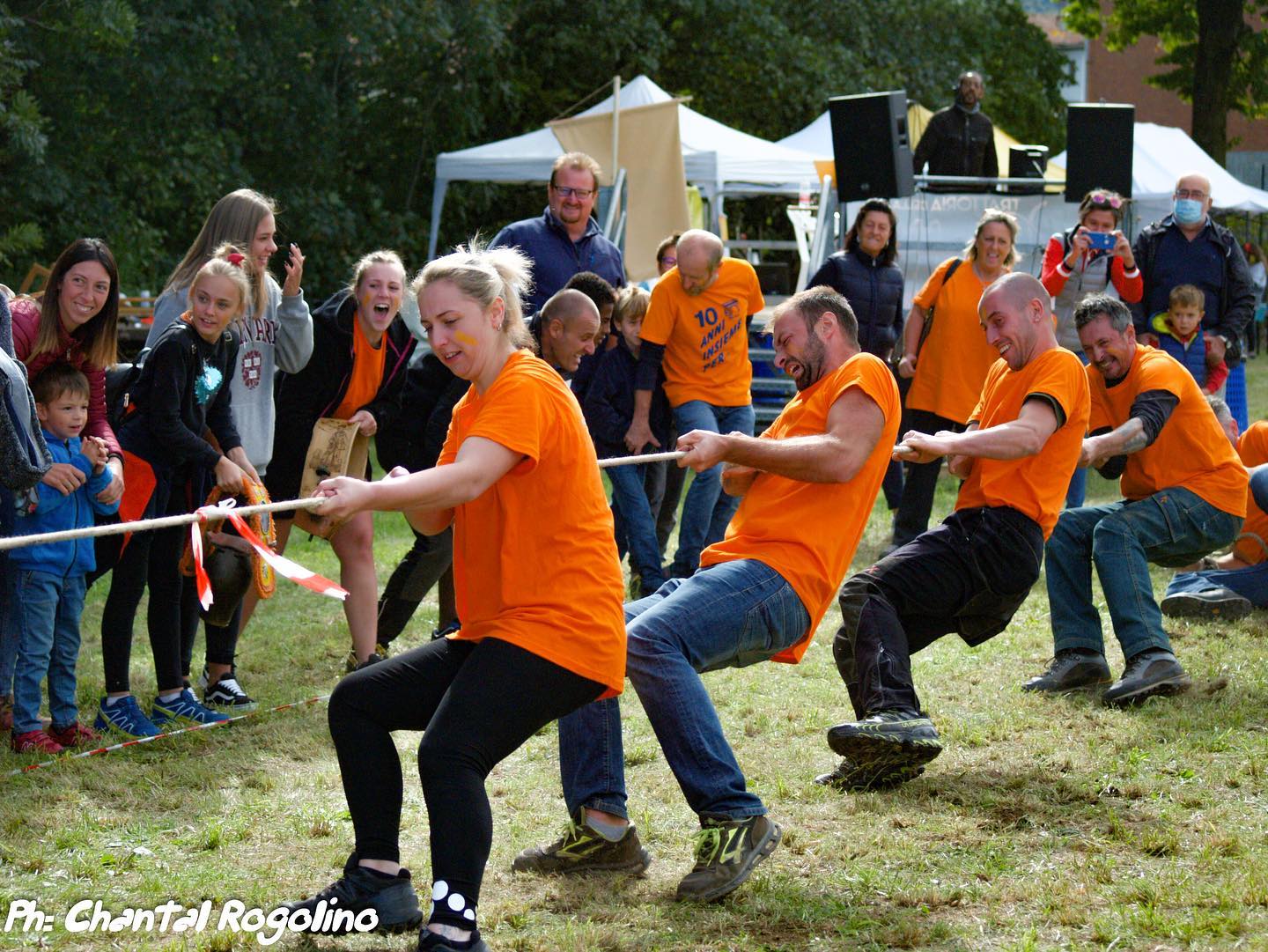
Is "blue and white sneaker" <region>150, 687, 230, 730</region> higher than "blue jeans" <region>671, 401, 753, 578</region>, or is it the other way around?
"blue jeans" <region>671, 401, 753, 578</region>

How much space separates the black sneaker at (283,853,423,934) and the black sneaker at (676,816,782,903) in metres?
0.73

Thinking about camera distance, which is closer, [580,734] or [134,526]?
[134,526]

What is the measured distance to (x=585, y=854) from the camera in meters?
4.10

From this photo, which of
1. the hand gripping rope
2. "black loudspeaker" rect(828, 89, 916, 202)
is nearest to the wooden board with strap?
the hand gripping rope

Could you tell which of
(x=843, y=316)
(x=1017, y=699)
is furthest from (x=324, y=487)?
(x=1017, y=699)

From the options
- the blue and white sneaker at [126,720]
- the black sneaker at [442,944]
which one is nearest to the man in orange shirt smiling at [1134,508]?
the black sneaker at [442,944]

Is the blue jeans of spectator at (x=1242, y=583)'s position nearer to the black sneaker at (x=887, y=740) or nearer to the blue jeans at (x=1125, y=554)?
the blue jeans at (x=1125, y=554)

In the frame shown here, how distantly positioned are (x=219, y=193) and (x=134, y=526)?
1487cm

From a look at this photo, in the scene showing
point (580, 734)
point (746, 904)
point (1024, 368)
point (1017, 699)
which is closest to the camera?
point (746, 904)

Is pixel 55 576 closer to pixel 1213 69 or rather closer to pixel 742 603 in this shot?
pixel 742 603

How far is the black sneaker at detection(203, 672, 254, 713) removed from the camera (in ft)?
19.7

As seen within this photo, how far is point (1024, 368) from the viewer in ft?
17.3

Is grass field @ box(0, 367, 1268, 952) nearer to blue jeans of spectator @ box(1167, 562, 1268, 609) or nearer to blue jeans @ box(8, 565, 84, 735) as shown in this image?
blue jeans @ box(8, 565, 84, 735)

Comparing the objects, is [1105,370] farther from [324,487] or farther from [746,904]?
[324,487]
